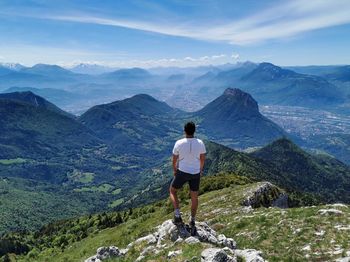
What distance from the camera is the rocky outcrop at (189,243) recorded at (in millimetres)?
25172

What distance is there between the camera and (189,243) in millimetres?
28000

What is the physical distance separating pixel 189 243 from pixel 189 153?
6542 millimetres

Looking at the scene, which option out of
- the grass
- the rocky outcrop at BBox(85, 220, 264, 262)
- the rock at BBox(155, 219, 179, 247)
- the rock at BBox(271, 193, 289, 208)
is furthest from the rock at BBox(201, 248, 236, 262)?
the rock at BBox(271, 193, 289, 208)

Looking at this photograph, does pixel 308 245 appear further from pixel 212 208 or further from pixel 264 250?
pixel 212 208

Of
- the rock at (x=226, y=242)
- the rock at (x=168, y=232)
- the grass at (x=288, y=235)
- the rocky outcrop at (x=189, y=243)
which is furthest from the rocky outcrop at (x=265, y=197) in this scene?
the rock at (x=168, y=232)

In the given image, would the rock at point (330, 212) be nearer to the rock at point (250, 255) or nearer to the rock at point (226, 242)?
the rock at point (226, 242)

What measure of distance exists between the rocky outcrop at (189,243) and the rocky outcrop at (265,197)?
3585cm

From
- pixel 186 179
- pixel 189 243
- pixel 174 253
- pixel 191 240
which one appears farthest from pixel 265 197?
pixel 174 253

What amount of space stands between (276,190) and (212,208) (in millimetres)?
19963

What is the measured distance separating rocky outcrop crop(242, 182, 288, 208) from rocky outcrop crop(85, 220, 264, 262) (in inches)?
1412

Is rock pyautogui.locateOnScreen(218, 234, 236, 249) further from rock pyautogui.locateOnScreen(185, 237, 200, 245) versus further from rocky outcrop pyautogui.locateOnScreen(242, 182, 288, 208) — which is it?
rocky outcrop pyautogui.locateOnScreen(242, 182, 288, 208)

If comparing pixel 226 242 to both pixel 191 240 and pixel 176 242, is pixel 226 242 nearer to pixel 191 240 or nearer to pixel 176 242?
pixel 191 240

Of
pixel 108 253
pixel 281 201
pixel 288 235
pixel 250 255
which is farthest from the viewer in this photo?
pixel 281 201

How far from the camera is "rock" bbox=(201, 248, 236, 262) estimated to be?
2452cm
